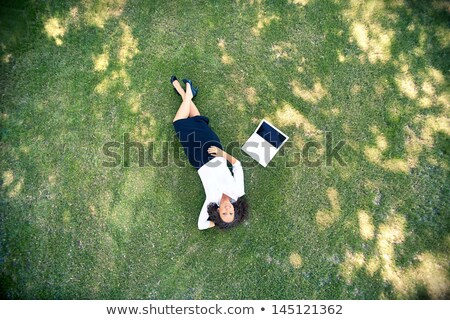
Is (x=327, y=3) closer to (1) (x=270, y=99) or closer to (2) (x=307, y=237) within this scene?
(1) (x=270, y=99)

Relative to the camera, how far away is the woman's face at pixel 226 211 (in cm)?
424

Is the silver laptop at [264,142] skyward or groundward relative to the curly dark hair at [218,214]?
skyward

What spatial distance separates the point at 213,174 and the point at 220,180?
13 cm

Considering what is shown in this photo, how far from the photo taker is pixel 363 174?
16.4 ft

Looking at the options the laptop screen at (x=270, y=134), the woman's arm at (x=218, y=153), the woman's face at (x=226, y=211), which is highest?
the laptop screen at (x=270, y=134)

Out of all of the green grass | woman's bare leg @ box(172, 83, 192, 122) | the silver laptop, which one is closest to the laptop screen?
the silver laptop

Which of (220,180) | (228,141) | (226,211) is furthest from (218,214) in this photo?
(228,141)

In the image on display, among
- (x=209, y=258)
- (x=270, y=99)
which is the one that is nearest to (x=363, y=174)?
(x=270, y=99)

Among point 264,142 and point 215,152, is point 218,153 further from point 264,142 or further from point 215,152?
point 264,142

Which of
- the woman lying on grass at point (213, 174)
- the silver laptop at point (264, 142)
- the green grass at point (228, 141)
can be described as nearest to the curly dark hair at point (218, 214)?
the woman lying on grass at point (213, 174)

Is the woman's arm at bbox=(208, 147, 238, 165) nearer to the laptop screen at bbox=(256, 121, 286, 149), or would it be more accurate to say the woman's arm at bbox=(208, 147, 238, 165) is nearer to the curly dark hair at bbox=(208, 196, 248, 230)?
the curly dark hair at bbox=(208, 196, 248, 230)

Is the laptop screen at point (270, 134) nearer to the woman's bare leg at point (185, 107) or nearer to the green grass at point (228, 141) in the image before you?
the green grass at point (228, 141)

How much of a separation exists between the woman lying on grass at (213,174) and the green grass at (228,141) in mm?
496

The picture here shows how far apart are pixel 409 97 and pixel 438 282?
2.90 metres
